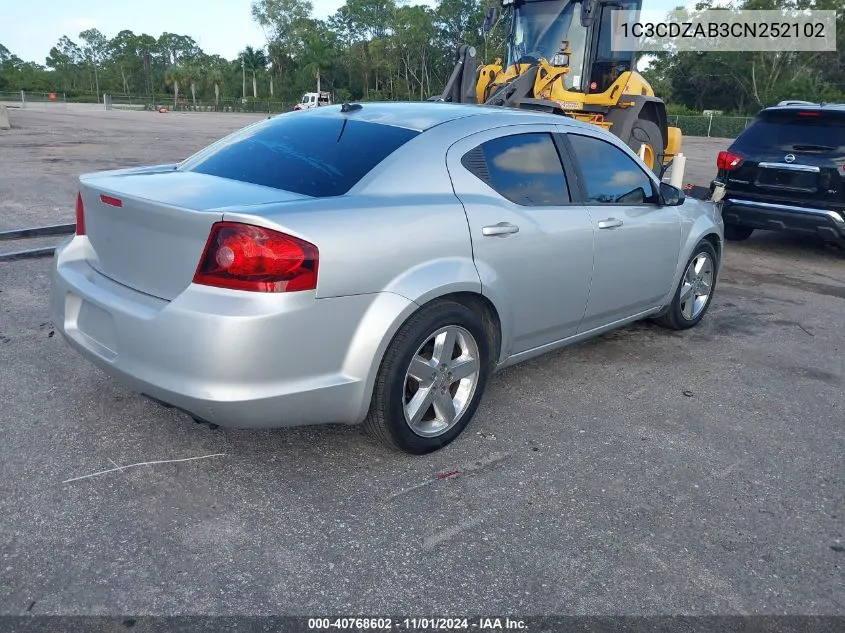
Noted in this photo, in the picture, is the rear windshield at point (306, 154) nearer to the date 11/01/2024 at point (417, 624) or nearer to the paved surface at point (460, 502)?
the paved surface at point (460, 502)

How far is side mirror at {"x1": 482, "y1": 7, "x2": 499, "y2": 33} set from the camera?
10.6 metres

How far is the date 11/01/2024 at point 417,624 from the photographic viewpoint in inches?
90.3

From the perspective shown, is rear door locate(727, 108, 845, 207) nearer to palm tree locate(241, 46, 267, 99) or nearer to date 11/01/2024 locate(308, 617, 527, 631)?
date 11/01/2024 locate(308, 617, 527, 631)

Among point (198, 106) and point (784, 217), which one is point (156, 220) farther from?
point (198, 106)

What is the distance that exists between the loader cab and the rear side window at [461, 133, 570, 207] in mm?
7658

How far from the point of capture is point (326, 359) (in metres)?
2.85

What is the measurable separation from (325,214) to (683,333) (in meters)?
3.57

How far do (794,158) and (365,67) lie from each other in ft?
297

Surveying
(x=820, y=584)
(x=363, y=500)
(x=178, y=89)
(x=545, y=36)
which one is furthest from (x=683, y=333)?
(x=178, y=89)

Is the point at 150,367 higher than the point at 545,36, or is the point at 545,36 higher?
the point at 545,36

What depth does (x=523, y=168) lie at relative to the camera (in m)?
3.78

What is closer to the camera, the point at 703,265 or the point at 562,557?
the point at 562,557

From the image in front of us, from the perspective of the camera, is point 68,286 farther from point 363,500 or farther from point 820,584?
point 820,584

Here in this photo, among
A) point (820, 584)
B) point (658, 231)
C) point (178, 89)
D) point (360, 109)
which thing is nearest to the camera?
point (820, 584)
